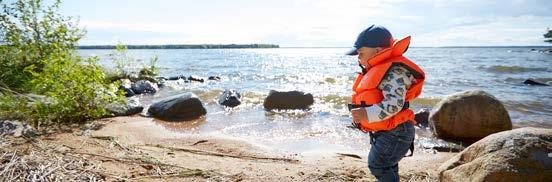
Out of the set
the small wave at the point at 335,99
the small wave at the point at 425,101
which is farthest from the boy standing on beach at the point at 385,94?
the small wave at the point at 425,101

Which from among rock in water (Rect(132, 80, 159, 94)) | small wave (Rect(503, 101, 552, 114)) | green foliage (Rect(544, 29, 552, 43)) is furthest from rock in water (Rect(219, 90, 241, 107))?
green foliage (Rect(544, 29, 552, 43))

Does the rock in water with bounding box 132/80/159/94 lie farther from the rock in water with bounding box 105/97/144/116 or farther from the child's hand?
the child's hand

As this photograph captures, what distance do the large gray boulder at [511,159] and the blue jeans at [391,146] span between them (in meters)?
1.20

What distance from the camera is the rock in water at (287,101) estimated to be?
12820 mm

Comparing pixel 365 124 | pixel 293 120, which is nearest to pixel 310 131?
pixel 293 120

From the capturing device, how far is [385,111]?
3.27 m

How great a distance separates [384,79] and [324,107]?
9950mm

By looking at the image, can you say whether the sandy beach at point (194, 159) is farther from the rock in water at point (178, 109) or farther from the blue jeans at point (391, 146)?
the rock in water at point (178, 109)

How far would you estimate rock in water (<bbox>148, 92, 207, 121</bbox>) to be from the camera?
10977mm

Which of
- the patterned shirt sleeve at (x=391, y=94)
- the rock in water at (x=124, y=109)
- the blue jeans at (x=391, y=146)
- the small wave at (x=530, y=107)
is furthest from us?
the small wave at (x=530, y=107)

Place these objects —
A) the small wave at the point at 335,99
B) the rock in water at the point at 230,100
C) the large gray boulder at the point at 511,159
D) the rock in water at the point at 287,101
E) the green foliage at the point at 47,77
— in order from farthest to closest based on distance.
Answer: the small wave at the point at 335,99, the rock in water at the point at 230,100, the rock in water at the point at 287,101, the green foliage at the point at 47,77, the large gray boulder at the point at 511,159

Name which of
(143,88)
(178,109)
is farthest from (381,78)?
(143,88)

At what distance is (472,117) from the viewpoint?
8.38 metres

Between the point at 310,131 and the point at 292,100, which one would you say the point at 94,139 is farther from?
the point at 292,100
